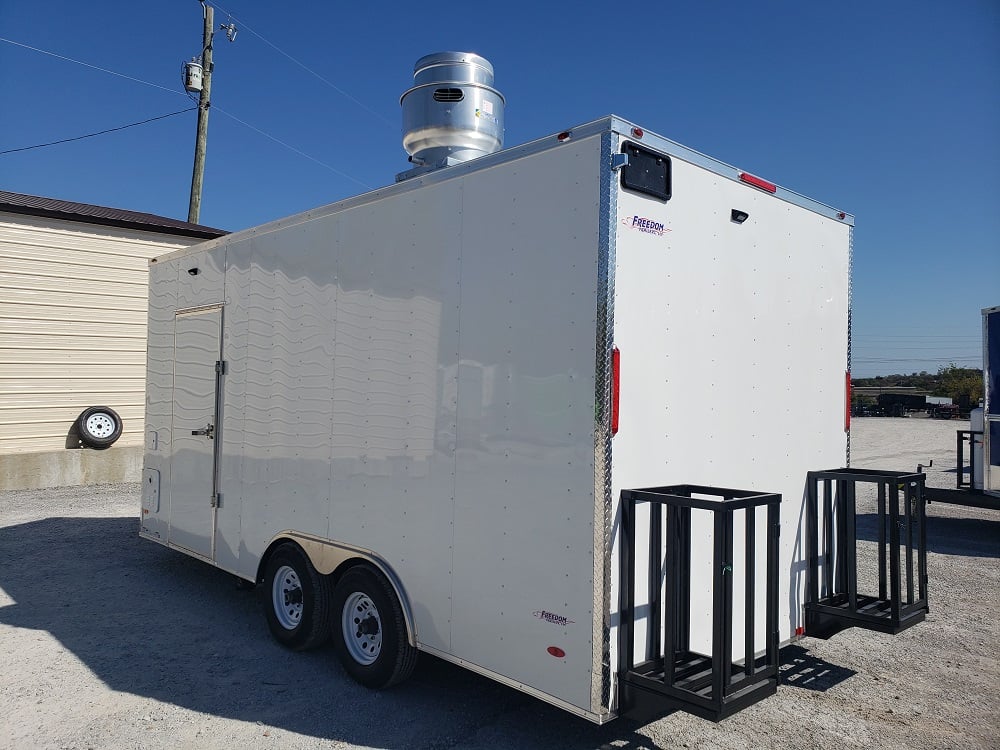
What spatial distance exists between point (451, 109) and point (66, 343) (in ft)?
32.9

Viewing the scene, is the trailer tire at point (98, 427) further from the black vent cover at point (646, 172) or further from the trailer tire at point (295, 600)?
the black vent cover at point (646, 172)

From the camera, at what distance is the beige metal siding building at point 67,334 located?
39.0ft

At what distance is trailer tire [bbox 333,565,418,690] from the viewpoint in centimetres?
412

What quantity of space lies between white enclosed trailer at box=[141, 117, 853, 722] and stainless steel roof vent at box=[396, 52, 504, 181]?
0.97m

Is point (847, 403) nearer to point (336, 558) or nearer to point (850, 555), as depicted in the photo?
point (850, 555)

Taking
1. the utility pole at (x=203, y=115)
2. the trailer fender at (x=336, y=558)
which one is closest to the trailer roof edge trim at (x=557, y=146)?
the trailer fender at (x=336, y=558)

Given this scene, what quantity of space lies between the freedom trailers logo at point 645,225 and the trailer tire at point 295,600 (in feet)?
9.64

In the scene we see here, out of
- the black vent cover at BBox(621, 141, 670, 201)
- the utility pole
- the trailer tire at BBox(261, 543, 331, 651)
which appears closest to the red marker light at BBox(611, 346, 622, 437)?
the black vent cover at BBox(621, 141, 670, 201)

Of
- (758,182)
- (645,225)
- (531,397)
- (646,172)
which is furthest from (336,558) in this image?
(758,182)

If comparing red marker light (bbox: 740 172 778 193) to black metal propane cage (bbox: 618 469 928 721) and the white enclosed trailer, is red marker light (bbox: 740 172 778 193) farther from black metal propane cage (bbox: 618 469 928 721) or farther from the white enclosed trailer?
black metal propane cage (bbox: 618 469 928 721)

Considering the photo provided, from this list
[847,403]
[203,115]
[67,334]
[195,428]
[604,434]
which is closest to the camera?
[604,434]

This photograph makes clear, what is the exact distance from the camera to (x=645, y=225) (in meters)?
3.38

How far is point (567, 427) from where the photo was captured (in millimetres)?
3289

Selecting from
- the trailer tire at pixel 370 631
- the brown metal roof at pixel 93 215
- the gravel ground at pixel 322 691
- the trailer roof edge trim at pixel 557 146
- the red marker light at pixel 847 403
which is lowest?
the gravel ground at pixel 322 691
